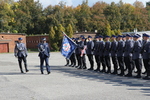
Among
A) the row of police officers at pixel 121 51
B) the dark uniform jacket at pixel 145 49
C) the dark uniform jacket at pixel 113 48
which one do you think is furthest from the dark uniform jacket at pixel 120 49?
the dark uniform jacket at pixel 145 49

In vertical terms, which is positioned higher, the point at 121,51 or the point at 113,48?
the point at 113,48

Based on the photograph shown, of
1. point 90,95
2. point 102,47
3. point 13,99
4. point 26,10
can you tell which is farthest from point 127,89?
point 26,10

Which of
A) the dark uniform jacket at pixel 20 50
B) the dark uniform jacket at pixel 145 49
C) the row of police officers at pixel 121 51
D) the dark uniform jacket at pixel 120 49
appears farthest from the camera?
the dark uniform jacket at pixel 20 50

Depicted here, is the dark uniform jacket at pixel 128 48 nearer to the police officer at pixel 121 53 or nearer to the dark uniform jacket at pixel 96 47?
the police officer at pixel 121 53

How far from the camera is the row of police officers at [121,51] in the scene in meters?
10.5

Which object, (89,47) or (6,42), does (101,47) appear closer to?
(89,47)

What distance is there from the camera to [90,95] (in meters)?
7.65

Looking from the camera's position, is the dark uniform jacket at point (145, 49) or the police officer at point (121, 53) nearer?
the dark uniform jacket at point (145, 49)

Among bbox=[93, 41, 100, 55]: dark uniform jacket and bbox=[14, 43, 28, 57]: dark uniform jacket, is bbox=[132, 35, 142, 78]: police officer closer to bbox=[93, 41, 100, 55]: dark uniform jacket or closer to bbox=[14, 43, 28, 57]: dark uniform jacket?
bbox=[93, 41, 100, 55]: dark uniform jacket

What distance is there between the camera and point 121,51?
11852mm

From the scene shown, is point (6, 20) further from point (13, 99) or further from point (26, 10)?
point (13, 99)

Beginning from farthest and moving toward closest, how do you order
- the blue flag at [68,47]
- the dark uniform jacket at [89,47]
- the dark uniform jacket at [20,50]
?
1. the blue flag at [68,47]
2. the dark uniform jacket at [89,47]
3. the dark uniform jacket at [20,50]

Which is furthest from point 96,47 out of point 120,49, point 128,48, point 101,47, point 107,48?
point 128,48

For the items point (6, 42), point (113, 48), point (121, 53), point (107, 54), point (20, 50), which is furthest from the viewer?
point (6, 42)
